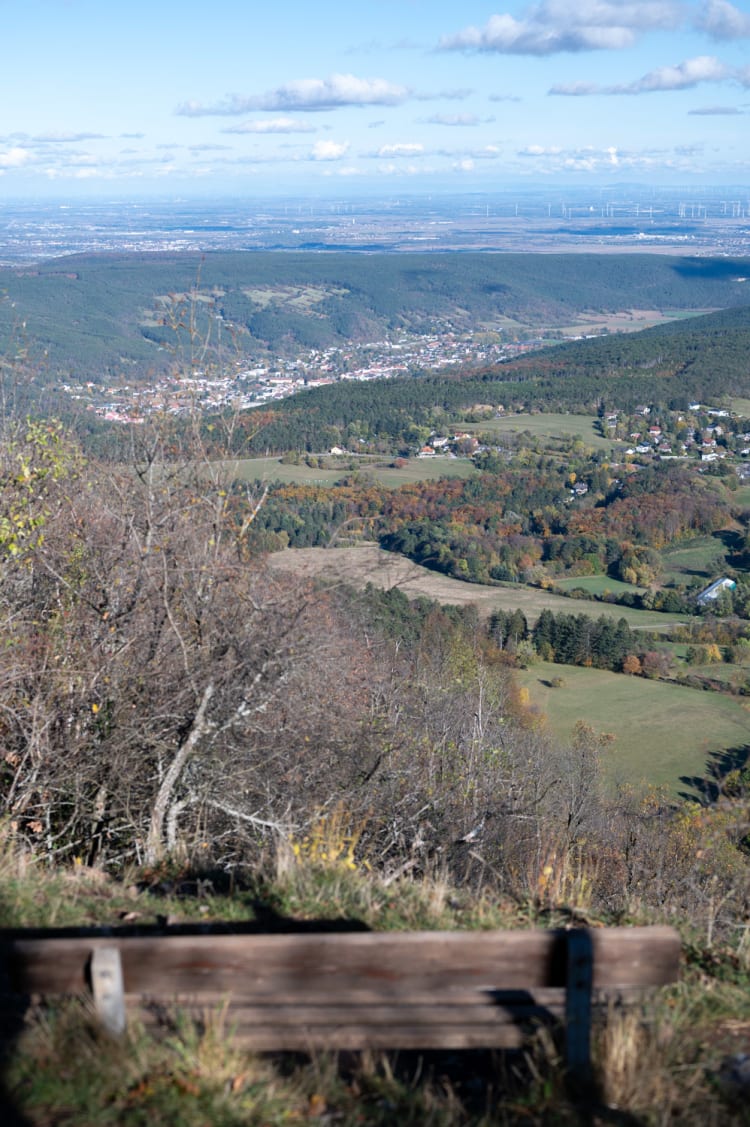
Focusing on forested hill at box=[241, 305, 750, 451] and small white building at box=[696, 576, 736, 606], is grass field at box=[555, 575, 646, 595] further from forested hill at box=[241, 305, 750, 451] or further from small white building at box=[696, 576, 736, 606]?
forested hill at box=[241, 305, 750, 451]

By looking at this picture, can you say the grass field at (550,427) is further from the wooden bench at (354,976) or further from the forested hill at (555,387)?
the wooden bench at (354,976)

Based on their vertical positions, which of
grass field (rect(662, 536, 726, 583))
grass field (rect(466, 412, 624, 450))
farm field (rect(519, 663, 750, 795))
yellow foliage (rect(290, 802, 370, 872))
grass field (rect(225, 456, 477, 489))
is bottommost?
farm field (rect(519, 663, 750, 795))

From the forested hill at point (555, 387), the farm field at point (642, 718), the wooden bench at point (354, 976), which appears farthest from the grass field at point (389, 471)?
the wooden bench at point (354, 976)

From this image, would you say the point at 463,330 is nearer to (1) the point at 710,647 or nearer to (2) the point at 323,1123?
(1) the point at 710,647

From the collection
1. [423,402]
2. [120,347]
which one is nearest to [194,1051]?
[120,347]

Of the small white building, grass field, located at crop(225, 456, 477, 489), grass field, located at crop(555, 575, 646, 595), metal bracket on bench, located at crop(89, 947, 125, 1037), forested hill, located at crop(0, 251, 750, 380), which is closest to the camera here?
metal bracket on bench, located at crop(89, 947, 125, 1037)

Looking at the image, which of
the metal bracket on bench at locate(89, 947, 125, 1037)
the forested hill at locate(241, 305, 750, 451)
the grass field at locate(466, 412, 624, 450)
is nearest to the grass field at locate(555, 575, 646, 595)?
the forested hill at locate(241, 305, 750, 451)

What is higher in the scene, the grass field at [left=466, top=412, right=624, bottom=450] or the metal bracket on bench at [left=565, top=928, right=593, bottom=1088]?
the metal bracket on bench at [left=565, top=928, right=593, bottom=1088]
